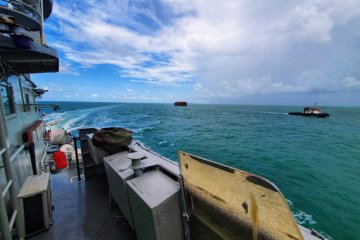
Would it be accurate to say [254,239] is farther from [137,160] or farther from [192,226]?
[137,160]

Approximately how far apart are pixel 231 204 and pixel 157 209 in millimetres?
897

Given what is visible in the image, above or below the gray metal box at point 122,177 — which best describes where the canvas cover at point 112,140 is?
above

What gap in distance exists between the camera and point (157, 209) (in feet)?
7.04

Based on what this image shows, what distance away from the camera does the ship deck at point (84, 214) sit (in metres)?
3.62

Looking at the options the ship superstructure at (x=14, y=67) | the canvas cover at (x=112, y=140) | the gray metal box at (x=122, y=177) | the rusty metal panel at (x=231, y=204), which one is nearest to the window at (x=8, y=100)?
the ship superstructure at (x=14, y=67)

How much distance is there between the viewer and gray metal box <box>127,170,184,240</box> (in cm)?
219

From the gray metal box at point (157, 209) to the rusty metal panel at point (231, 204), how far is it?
0.62 ft

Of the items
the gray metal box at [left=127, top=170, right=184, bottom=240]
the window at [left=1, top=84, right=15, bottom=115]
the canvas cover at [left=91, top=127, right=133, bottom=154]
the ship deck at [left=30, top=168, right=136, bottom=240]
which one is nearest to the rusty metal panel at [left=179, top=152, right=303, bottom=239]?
the gray metal box at [left=127, top=170, right=184, bottom=240]

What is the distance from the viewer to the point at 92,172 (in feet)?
19.9

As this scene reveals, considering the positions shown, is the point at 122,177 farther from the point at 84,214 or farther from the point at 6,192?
the point at 84,214

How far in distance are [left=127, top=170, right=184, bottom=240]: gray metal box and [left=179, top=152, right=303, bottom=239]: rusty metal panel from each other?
0.62 ft

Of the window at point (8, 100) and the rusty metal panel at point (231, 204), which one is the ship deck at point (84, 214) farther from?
the window at point (8, 100)

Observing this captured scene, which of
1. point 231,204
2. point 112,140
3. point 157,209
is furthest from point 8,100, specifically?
point 231,204

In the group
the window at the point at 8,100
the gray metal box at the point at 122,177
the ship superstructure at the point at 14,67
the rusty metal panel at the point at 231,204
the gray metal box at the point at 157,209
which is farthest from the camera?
the window at the point at 8,100
